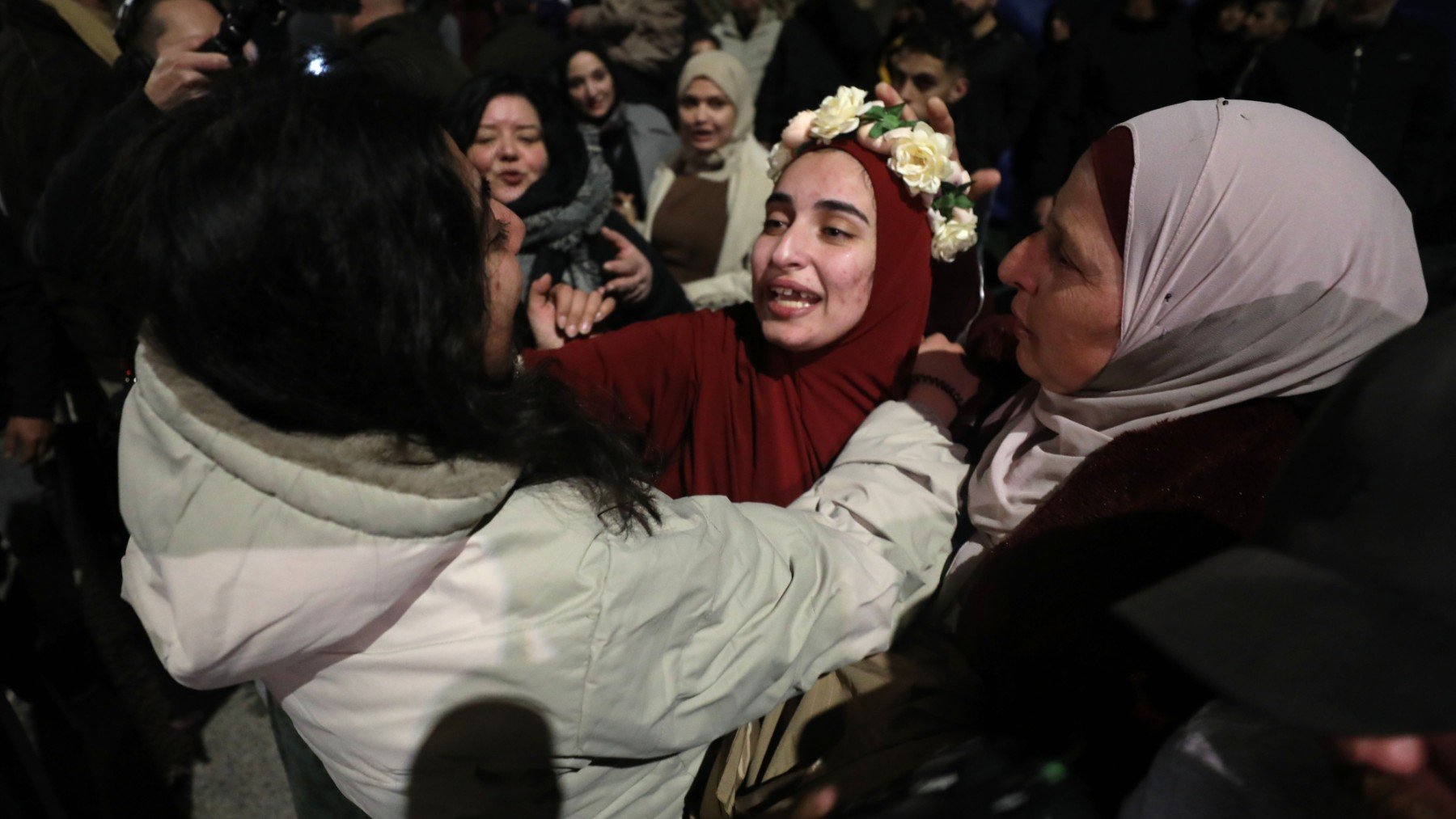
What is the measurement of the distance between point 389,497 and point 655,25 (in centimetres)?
478

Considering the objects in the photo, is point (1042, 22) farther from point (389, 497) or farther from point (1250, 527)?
point (389, 497)

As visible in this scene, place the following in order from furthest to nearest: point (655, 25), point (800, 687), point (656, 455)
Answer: point (655, 25), point (656, 455), point (800, 687)

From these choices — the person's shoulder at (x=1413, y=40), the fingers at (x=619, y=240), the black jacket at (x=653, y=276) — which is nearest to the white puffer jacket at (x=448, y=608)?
the black jacket at (x=653, y=276)

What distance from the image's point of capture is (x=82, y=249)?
6.81ft

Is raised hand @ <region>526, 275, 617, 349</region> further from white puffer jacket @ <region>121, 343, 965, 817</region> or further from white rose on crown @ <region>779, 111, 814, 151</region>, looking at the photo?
white puffer jacket @ <region>121, 343, 965, 817</region>

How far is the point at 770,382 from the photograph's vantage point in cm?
191

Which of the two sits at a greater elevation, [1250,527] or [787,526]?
[1250,527]

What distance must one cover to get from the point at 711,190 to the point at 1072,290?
269 centimetres

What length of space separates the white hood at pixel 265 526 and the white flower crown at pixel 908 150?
4.39 feet

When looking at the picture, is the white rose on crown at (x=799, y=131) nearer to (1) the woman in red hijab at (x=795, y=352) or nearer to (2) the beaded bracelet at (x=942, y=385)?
(1) the woman in red hijab at (x=795, y=352)

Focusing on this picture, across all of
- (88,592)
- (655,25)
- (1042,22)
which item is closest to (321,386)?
(88,592)

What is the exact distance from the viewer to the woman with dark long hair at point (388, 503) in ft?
2.73

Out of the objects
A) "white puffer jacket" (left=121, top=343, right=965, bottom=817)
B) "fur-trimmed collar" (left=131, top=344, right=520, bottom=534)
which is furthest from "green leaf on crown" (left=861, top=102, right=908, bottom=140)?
"fur-trimmed collar" (left=131, top=344, right=520, bottom=534)

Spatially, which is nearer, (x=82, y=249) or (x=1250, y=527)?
(x=1250, y=527)
